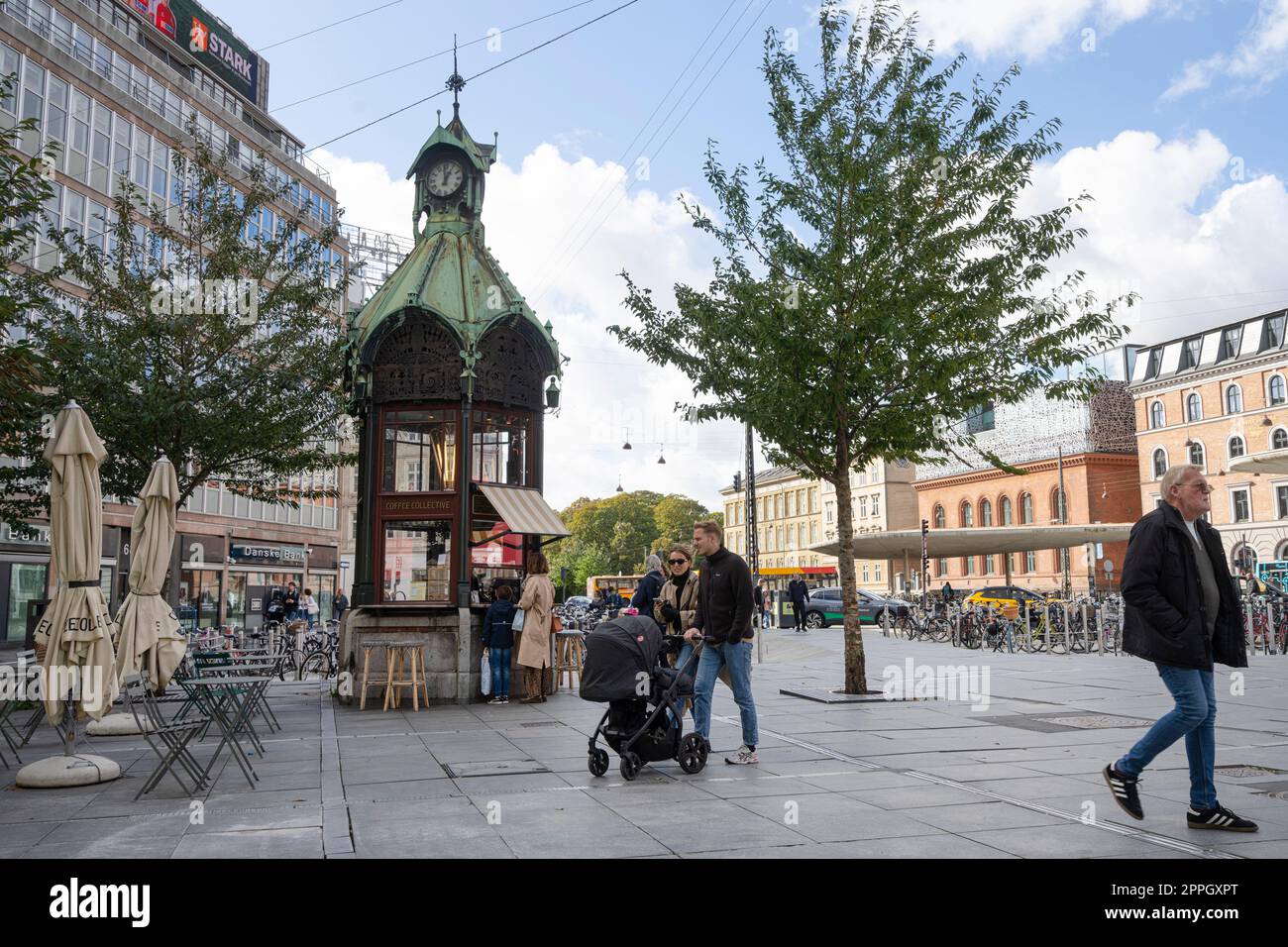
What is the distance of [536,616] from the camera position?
1390cm

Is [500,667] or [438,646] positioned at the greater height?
[438,646]

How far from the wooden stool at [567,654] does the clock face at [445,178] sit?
6.97 m

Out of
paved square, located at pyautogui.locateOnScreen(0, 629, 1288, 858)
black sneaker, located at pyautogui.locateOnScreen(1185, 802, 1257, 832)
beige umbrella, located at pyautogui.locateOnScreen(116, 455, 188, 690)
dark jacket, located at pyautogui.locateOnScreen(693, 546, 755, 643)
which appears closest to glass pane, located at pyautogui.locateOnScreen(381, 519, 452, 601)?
paved square, located at pyautogui.locateOnScreen(0, 629, 1288, 858)

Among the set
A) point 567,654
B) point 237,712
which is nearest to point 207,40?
point 567,654

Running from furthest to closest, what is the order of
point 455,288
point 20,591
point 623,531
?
point 623,531 < point 20,591 < point 455,288

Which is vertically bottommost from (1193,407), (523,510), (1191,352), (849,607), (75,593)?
(849,607)

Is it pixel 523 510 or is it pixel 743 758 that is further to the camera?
pixel 523 510

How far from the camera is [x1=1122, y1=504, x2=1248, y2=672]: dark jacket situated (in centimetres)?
585

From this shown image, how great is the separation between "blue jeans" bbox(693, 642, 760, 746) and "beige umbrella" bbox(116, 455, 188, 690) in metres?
5.62

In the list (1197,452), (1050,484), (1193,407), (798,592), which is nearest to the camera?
(798,592)

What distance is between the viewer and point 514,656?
14.7 m

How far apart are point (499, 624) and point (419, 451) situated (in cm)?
273

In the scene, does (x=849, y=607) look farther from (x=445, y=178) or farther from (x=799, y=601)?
(x=799, y=601)
